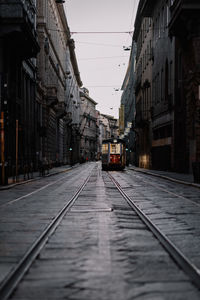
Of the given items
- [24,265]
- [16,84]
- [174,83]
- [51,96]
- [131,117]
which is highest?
[131,117]

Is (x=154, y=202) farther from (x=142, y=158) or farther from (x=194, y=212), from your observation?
(x=142, y=158)

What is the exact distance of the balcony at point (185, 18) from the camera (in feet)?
93.8

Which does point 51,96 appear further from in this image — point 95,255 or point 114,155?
point 95,255

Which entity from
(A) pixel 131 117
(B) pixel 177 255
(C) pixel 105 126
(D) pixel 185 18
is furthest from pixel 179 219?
(C) pixel 105 126

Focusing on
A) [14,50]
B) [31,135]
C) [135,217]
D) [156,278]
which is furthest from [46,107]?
[156,278]

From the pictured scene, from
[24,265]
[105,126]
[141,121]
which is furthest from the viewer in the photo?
[105,126]

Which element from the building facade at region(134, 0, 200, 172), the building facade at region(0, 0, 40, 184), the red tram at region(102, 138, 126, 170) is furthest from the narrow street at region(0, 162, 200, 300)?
the red tram at region(102, 138, 126, 170)

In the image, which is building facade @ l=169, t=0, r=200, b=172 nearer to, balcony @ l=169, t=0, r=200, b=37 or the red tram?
balcony @ l=169, t=0, r=200, b=37

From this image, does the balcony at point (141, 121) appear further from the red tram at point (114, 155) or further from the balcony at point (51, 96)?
the balcony at point (51, 96)

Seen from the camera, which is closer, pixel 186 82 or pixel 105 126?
pixel 186 82

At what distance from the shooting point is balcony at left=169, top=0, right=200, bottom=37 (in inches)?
1125

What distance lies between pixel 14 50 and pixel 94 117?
127m

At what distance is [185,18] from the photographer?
1178 inches

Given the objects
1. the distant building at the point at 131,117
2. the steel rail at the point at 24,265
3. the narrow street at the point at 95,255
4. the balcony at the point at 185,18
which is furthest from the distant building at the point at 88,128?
the steel rail at the point at 24,265
